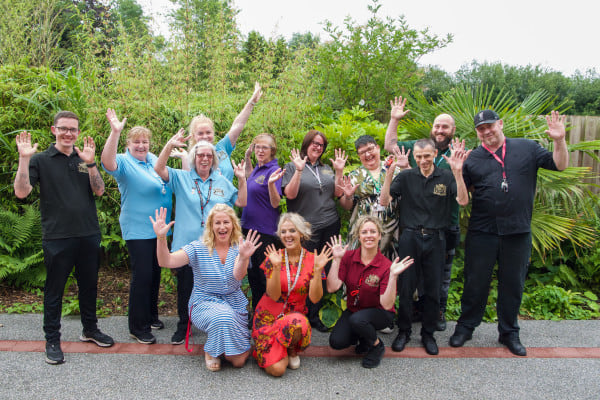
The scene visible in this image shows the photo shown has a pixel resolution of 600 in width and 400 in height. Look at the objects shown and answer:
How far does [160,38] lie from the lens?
5543 mm

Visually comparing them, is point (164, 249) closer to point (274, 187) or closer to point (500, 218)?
Result: point (274, 187)

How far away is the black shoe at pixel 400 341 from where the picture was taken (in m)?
3.63

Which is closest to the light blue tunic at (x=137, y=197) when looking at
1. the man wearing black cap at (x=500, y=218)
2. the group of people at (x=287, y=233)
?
the group of people at (x=287, y=233)

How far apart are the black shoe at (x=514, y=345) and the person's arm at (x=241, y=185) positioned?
2.71 m

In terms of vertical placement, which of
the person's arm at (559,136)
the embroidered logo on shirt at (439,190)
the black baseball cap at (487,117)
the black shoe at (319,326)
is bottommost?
Result: the black shoe at (319,326)

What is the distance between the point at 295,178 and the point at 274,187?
0.22m

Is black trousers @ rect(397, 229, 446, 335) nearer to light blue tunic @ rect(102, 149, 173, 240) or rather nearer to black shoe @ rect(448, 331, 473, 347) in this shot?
black shoe @ rect(448, 331, 473, 347)

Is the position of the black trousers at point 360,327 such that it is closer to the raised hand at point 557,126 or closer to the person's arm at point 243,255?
the person's arm at point 243,255

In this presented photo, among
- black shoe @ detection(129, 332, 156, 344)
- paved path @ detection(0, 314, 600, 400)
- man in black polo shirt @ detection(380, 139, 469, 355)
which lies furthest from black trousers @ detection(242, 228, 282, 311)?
man in black polo shirt @ detection(380, 139, 469, 355)

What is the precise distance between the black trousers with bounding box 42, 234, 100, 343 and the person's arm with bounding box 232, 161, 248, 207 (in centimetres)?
130

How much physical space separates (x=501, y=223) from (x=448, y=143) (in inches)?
35.5

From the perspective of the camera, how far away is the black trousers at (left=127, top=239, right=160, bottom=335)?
3.65m

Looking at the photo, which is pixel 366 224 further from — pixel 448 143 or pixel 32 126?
pixel 32 126

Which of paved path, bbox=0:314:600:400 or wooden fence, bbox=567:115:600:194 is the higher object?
wooden fence, bbox=567:115:600:194
